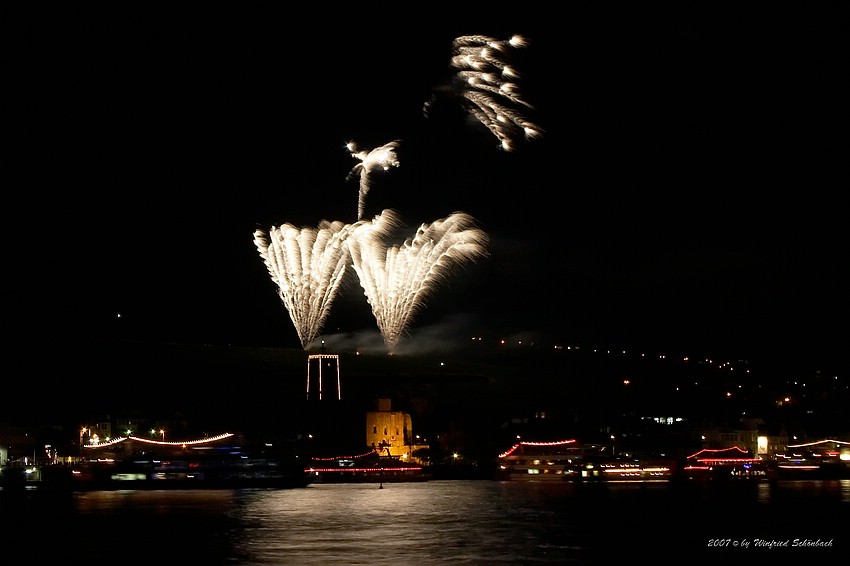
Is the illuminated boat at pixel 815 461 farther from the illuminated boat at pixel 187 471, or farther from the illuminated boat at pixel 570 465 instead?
the illuminated boat at pixel 187 471

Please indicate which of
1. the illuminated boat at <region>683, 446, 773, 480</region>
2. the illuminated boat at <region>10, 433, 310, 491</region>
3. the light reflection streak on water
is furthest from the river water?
the illuminated boat at <region>683, 446, 773, 480</region>

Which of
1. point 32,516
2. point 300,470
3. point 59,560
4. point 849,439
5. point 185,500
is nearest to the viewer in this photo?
point 59,560

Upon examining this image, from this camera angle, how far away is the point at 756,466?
80000mm

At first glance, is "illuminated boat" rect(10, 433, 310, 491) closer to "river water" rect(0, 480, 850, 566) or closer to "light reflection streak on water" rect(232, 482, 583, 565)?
"river water" rect(0, 480, 850, 566)

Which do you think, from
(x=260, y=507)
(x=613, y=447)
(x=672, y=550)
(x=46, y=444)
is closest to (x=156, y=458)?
(x=46, y=444)

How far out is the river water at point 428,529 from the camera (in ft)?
90.0

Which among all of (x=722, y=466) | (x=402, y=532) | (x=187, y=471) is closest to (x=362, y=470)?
(x=187, y=471)

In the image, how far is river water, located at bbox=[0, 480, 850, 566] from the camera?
1080 inches

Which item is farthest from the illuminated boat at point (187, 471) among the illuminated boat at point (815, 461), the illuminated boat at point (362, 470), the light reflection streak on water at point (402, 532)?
the illuminated boat at point (815, 461)

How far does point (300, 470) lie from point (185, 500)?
17.4 metres

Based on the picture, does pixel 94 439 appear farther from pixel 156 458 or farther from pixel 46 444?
pixel 156 458

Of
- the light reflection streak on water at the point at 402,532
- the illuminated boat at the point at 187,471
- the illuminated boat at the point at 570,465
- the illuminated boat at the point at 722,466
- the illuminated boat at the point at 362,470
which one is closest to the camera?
the light reflection streak on water at the point at 402,532

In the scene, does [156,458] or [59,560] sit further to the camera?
[156,458]

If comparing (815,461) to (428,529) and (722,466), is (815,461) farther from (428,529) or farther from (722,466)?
(428,529)
